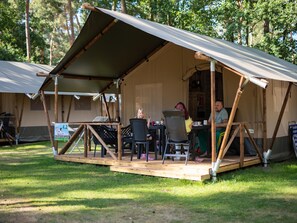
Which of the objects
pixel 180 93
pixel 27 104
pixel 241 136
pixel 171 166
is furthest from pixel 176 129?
pixel 27 104

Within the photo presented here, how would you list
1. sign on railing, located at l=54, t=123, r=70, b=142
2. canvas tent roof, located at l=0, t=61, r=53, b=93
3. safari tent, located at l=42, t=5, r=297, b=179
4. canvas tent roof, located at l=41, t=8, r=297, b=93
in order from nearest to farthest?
1. canvas tent roof, located at l=41, t=8, r=297, b=93
2. safari tent, located at l=42, t=5, r=297, b=179
3. sign on railing, located at l=54, t=123, r=70, b=142
4. canvas tent roof, located at l=0, t=61, r=53, b=93

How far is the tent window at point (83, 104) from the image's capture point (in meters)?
15.8

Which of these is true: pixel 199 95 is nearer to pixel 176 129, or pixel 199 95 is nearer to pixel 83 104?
pixel 176 129

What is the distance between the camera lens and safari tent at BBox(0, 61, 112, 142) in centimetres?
1312

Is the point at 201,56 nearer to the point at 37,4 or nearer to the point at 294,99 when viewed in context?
the point at 294,99

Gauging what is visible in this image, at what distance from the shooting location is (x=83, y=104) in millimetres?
16016

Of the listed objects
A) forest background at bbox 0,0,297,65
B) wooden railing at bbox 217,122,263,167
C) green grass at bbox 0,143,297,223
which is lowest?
green grass at bbox 0,143,297,223

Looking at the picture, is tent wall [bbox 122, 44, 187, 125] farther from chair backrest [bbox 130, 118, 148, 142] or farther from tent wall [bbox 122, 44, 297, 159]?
chair backrest [bbox 130, 118, 148, 142]

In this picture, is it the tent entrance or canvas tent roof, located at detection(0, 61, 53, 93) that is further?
canvas tent roof, located at detection(0, 61, 53, 93)

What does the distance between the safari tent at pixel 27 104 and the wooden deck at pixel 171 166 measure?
6.20 meters

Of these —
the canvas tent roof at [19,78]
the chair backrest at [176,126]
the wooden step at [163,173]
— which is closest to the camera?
the wooden step at [163,173]

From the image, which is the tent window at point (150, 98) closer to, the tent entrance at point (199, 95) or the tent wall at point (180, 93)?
the tent wall at point (180, 93)

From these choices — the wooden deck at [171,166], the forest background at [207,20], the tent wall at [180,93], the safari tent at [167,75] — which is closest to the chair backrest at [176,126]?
the wooden deck at [171,166]

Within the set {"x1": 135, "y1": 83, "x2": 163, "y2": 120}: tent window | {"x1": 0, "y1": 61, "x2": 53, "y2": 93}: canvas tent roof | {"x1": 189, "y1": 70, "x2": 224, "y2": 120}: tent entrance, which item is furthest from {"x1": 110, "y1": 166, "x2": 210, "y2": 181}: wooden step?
{"x1": 0, "y1": 61, "x2": 53, "y2": 93}: canvas tent roof
